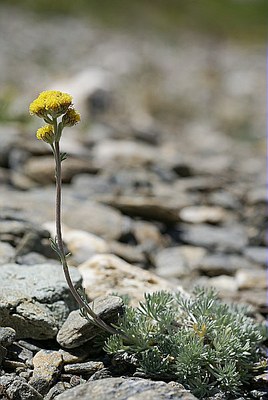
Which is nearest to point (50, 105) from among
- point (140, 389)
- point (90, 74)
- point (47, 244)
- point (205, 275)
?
point (140, 389)

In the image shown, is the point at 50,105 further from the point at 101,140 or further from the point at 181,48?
the point at 181,48

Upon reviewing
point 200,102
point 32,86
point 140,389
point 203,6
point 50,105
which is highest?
point 203,6

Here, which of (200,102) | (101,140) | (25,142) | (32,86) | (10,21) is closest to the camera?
(25,142)

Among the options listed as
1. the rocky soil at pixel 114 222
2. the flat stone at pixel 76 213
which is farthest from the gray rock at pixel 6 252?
the flat stone at pixel 76 213

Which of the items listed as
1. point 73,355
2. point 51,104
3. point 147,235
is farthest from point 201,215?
point 51,104

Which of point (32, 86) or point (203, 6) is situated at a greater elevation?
point (203, 6)

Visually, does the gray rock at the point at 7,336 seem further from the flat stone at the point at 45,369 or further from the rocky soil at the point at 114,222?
the flat stone at the point at 45,369

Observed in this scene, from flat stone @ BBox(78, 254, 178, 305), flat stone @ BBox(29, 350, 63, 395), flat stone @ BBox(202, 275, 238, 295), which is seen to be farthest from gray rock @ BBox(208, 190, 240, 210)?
flat stone @ BBox(29, 350, 63, 395)
